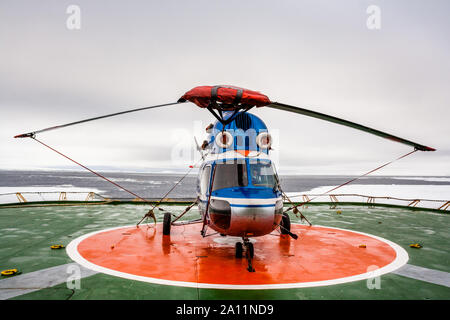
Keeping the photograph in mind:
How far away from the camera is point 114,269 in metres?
7.27

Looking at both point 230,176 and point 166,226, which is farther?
point 166,226

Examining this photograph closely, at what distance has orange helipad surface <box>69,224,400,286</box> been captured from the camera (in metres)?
6.96

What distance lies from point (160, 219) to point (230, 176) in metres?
9.21

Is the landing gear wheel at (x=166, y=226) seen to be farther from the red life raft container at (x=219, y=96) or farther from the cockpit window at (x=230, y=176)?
the red life raft container at (x=219, y=96)

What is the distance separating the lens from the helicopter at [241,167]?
6.10m

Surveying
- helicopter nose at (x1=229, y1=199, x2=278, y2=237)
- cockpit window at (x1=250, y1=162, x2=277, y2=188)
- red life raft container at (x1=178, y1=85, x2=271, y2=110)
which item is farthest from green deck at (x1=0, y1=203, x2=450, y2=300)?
red life raft container at (x1=178, y1=85, x2=271, y2=110)

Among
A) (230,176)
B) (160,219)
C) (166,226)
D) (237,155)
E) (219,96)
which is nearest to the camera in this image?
(219,96)

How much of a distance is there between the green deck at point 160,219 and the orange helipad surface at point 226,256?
60 centimetres

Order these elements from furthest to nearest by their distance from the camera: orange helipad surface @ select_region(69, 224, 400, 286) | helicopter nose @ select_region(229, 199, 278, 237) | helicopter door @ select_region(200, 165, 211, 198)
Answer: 1. helicopter door @ select_region(200, 165, 211, 198)
2. orange helipad surface @ select_region(69, 224, 400, 286)
3. helicopter nose @ select_region(229, 199, 278, 237)

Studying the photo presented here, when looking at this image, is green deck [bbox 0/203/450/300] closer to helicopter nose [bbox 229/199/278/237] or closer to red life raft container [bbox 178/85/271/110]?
helicopter nose [bbox 229/199/278/237]

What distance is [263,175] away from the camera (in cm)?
823

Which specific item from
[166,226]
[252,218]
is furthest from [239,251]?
[166,226]

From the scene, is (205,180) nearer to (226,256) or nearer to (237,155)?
(237,155)
